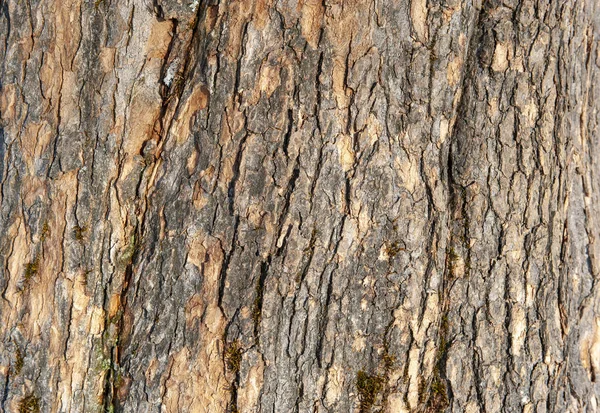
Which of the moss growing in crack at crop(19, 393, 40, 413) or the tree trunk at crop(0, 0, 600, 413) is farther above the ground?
the tree trunk at crop(0, 0, 600, 413)

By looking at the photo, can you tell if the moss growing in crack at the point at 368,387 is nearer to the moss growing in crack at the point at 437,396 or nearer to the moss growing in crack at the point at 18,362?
the moss growing in crack at the point at 437,396

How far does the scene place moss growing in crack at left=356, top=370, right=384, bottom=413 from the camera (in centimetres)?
226

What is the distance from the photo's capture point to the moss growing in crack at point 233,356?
7.32 ft

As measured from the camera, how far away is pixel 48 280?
2.26m

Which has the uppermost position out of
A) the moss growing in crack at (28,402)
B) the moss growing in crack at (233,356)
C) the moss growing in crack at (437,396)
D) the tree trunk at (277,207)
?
the tree trunk at (277,207)

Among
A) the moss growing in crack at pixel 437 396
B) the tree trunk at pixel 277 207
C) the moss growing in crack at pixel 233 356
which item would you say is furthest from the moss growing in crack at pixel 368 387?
the moss growing in crack at pixel 233 356

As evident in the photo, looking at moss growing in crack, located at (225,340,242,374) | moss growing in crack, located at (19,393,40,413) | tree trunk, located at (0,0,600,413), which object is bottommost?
moss growing in crack, located at (19,393,40,413)

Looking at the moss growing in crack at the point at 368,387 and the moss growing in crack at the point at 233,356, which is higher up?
the moss growing in crack at the point at 233,356

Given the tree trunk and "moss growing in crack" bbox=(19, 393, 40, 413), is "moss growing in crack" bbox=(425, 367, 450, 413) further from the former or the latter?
"moss growing in crack" bbox=(19, 393, 40, 413)

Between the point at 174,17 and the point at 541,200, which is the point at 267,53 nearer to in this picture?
the point at 174,17

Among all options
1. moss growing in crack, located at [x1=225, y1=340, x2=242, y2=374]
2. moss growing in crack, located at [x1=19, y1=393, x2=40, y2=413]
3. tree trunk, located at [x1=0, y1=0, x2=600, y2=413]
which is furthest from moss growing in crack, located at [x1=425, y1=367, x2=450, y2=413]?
moss growing in crack, located at [x1=19, y1=393, x2=40, y2=413]

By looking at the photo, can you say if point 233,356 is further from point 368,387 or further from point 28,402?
point 28,402

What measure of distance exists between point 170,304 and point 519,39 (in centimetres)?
152

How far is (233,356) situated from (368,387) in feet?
1.53
